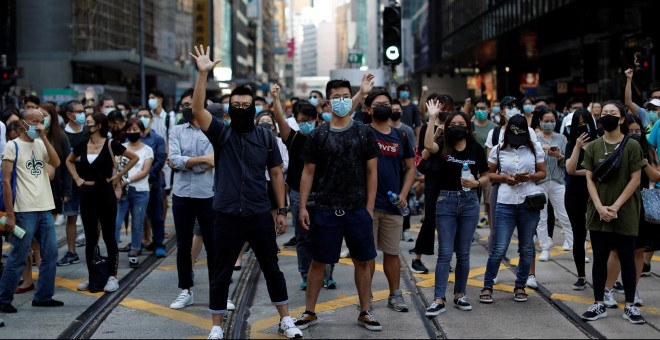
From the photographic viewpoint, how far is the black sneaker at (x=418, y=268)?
1056cm

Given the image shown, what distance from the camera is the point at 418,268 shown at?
10602mm

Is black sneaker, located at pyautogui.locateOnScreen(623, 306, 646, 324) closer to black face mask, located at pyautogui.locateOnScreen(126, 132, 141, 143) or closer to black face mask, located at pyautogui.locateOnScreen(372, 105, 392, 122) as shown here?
black face mask, located at pyautogui.locateOnScreen(372, 105, 392, 122)

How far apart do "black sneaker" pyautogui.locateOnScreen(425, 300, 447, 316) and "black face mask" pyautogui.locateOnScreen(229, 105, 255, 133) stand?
2230 millimetres

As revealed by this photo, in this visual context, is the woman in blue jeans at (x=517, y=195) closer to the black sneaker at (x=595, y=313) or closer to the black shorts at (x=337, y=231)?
the black sneaker at (x=595, y=313)

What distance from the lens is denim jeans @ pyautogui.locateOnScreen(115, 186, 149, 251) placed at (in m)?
11.5

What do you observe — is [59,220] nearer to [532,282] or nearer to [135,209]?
[135,209]

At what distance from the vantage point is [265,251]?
7.37 metres

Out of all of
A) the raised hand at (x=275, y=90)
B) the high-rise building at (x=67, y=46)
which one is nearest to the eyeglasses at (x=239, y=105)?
the raised hand at (x=275, y=90)

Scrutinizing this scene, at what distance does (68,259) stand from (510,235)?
5.42 metres

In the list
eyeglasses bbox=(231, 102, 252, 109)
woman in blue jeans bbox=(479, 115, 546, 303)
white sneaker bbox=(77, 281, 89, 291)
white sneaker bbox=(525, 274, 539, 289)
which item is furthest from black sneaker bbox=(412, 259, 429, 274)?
eyeglasses bbox=(231, 102, 252, 109)

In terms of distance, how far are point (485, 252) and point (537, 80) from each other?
32.2m

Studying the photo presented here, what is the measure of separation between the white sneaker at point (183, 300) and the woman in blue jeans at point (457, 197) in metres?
2.24

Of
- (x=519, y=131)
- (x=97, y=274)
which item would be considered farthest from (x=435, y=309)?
(x=97, y=274)

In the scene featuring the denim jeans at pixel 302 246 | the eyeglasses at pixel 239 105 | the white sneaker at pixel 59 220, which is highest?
the eyeglasses at pixel 239 105
